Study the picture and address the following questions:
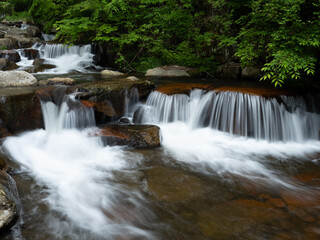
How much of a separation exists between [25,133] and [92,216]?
3.45 meters

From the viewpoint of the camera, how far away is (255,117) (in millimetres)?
6320

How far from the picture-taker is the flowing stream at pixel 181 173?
3.00 meters

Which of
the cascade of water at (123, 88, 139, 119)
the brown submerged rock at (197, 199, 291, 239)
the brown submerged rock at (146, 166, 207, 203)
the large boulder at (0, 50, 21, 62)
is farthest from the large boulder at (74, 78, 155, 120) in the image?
the large boulder at (0, 50, 21, 62)

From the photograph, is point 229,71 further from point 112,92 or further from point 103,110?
point 103,110

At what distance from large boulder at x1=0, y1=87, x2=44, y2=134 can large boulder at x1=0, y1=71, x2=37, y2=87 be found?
987mm

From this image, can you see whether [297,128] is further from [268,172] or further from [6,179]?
[6,179]

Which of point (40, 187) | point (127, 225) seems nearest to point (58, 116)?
point (40, 187)

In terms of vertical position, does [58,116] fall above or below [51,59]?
below

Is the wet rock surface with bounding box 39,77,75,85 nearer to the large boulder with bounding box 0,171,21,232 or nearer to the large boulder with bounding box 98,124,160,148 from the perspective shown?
the large boulder with bounding box 98,124,160,148

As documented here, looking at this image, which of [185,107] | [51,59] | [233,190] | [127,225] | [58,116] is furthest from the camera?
Result: [51,59]

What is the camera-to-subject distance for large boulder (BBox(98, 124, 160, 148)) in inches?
217

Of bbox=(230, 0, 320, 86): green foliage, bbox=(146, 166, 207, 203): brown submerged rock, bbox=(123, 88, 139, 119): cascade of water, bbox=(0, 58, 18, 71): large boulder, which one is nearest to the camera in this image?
bbox=(146, 166, 207, 203): brown submerged rock

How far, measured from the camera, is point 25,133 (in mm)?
5586

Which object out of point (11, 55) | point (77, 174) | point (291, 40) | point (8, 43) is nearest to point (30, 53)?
point (11, 55)
